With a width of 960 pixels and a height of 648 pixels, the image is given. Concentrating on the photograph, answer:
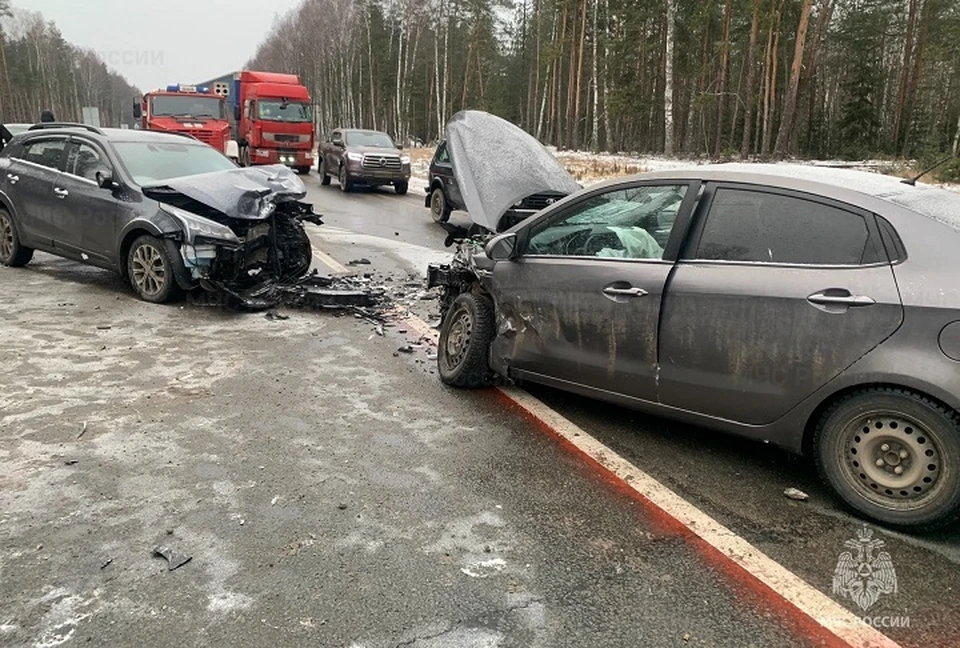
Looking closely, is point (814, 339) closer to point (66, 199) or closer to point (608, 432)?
point (608, 432)

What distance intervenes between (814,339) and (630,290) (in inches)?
39.0

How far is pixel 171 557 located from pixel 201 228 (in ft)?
15.6

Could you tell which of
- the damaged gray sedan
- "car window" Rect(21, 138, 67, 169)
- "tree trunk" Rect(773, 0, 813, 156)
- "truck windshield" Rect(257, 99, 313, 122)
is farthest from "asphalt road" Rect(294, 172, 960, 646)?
Result: "tree trunk" Rect(773, 0, 813, 156)

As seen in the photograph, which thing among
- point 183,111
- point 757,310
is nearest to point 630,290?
point 757,310

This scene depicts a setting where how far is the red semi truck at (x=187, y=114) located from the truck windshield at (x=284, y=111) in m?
1.56

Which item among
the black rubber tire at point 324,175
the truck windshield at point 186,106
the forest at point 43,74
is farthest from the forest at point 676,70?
the forest at point 43,74

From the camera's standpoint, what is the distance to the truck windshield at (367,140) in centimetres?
2153

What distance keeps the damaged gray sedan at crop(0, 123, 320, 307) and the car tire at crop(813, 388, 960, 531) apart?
18.3 ft

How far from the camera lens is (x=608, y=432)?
14.0 ft

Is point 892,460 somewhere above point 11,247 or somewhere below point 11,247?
below

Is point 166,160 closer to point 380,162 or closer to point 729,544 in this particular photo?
point 729,544

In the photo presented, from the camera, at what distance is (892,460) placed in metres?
3.13

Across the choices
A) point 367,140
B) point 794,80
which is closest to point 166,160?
point 367,140

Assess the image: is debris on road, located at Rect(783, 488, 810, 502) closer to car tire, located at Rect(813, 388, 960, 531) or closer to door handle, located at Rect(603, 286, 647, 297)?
car tire, located at Rect(813, 388, 960, 531)
